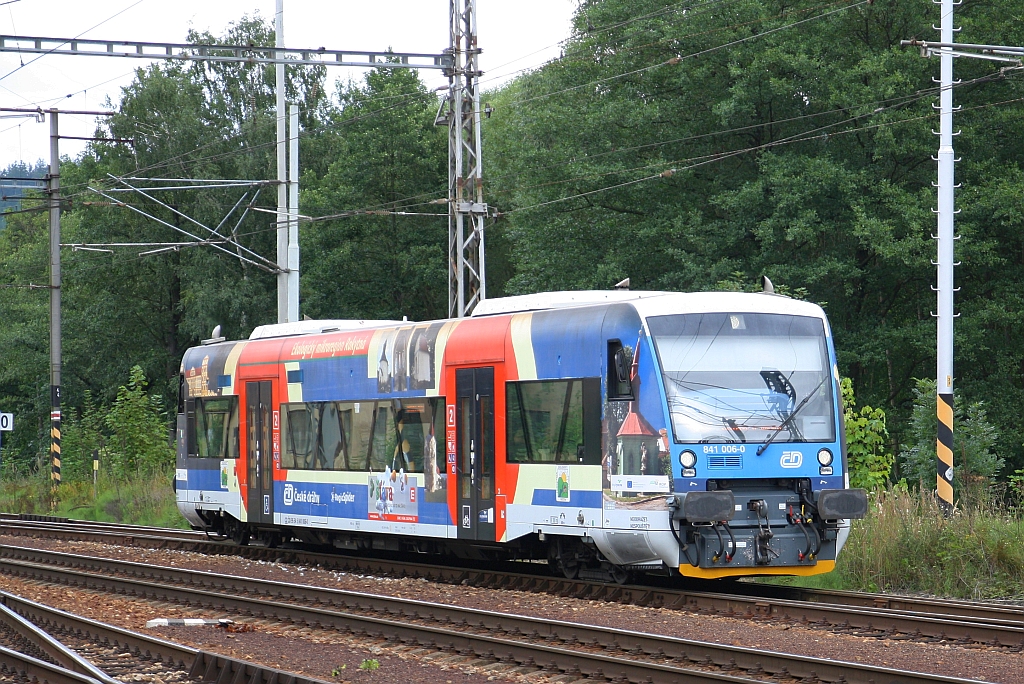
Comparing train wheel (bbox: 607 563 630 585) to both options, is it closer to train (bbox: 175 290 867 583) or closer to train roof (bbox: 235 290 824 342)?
train (bbox: 175 290 867 583)

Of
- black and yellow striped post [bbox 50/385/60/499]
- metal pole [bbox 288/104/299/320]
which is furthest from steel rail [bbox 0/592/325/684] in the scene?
black and yellow striped post [bbox 50/385/60/499]

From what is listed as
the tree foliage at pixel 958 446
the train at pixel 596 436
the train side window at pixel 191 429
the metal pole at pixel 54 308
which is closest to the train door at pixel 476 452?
the train at pixel 596 436

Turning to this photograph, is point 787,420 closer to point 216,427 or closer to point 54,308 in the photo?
point 216,427

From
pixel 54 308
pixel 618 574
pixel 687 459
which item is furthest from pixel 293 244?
pixel 687 459


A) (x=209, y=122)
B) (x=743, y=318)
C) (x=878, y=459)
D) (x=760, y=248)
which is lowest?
(x=878, y=459)

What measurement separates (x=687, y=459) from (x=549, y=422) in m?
2.02

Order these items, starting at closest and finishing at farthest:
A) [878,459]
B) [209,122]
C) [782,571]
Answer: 1. [782,571]
2. [878,459]
3. [209,122]

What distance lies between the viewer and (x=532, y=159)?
127 feet

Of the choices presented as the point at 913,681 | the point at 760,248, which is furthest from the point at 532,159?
the point at 913,681

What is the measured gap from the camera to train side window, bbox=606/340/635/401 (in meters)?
13.8

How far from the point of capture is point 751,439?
13.6 metres

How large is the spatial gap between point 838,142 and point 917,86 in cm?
291

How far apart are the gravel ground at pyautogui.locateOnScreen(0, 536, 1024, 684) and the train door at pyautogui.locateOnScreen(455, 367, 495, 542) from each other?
821mm

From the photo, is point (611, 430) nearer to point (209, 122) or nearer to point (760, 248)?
point (760, 248)
